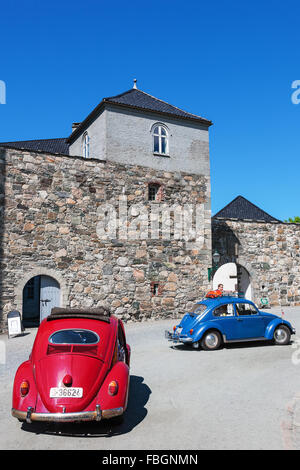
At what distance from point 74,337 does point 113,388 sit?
1073 mm

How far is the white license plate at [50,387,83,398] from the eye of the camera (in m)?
4.78

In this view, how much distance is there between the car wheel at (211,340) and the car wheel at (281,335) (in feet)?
5.59

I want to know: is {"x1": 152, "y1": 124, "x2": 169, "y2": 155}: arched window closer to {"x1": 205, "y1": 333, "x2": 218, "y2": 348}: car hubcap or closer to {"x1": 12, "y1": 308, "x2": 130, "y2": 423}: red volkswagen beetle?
{"x1": 205, "y1": 333, "x2": 218, "y2": 348}: car hubcap

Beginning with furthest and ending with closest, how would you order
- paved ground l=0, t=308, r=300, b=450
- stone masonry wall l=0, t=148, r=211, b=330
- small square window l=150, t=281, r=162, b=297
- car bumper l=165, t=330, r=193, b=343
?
small square window l=150, t=281, r=162, b=297 → stone masonry wall l=0, t=148, r=211, b=330 → car bumper l=165, t=330, r=193, b=343 → paved ground l=0, t=308, r=300, b=450

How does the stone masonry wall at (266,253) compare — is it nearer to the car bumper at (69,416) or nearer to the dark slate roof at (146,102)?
the dark slate roof at (146,102)

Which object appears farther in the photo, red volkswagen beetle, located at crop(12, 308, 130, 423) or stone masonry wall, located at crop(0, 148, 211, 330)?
stone masonry wall, located at crop(0, 148, 211, 330)

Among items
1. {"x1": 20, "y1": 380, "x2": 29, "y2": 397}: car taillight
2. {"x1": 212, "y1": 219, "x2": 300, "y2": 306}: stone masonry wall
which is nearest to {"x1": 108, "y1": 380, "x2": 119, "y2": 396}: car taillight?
{"x1": 20, "y1": 380, "x2": 29, "y2": 397}: car taillight

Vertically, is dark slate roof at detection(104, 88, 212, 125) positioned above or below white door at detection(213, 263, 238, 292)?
above

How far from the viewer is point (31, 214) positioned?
49.5 ft

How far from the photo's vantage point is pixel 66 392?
4797 millimetres

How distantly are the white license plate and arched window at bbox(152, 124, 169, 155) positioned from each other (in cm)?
1424

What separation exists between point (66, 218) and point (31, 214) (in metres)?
1.35

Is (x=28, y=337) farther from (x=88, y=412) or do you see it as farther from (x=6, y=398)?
(x=88, y=412)

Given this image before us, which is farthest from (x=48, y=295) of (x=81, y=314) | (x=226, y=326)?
(x=81, y=314)
